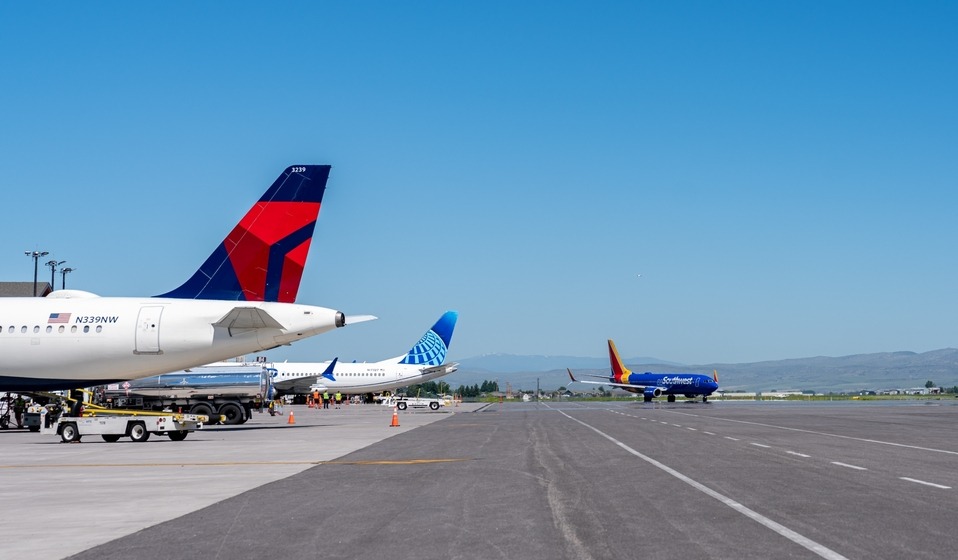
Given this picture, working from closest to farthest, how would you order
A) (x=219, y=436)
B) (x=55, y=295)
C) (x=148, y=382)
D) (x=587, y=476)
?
(x=587, y=476) → (x=55, y=295) → (x=219, y=436) → (x=148, y=382)

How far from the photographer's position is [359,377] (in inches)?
3920

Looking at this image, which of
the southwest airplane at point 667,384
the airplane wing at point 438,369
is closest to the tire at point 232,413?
the airplane wing at point 438,369

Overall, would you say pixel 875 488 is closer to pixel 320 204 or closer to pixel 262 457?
pixel 262 457

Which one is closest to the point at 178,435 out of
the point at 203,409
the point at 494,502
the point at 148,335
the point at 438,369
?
the point at 148,335

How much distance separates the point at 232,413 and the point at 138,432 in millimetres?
16881

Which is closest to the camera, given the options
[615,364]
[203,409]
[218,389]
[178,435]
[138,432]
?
[138,432]

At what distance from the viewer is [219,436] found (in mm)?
40469

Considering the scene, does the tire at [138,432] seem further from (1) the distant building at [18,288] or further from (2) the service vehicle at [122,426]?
(1) the distant building at [18,288]

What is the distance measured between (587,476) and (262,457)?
1157 cm

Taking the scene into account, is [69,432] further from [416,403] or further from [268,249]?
[416,403]

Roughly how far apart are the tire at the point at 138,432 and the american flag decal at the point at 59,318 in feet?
14.8

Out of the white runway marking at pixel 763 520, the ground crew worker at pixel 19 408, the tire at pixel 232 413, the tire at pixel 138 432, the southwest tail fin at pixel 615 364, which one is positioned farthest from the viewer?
the southwest tail fin at pixel 615 364

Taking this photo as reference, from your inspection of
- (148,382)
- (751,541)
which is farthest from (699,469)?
(148,382)

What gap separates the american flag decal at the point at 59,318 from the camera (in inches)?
1366
